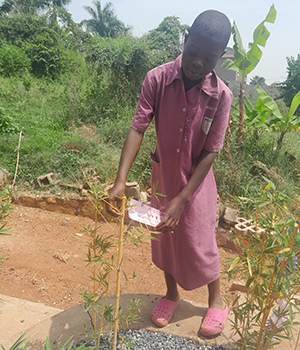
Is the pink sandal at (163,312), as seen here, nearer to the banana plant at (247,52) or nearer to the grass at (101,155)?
the grass at (101,155)

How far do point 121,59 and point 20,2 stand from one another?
21.0m

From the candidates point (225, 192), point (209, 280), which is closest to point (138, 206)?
point (209, 280)

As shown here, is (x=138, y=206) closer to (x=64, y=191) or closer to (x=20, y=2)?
(x=64, y=191)

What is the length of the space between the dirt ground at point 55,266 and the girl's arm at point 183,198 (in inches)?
41.0

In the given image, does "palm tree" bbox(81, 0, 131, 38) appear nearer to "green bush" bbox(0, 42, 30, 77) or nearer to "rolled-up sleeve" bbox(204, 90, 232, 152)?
"green bush" bbox(0, 42, 30, 77)

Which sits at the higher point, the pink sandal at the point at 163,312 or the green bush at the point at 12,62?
the green bush at the point at 12,62

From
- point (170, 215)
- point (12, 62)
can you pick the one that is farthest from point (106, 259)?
point (12, 62)

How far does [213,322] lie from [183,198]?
0.82 meters

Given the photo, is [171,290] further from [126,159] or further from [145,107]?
[145,107]

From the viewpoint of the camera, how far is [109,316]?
1506 millimetres

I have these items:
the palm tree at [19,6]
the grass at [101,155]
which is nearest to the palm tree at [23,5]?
the palm tree at [19,6]

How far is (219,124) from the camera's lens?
5.29ft

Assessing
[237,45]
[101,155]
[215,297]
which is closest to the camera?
[215,297]

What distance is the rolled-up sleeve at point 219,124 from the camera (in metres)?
1.60
